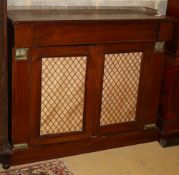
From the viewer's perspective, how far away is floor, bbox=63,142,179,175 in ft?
7.88

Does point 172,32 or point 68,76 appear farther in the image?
point 172,32

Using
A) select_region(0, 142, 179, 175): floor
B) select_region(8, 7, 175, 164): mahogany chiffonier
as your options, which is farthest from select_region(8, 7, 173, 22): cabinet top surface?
select_region(0, 142, 179, 175): floor

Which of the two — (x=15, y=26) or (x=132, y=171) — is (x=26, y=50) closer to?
(x=15, y=26)

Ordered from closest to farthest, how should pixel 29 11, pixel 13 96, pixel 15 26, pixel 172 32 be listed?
pixel 15 26 → pixel 13 96 → pixel 29 11 → pixel 172 32

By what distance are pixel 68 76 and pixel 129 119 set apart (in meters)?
0.56

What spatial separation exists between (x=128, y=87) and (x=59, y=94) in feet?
1.55

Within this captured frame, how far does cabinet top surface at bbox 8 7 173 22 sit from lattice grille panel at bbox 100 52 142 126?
232mm

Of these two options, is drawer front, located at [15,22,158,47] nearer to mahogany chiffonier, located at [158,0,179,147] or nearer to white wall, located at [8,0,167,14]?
mahogany chiffonier, located at [158,0,179,147]

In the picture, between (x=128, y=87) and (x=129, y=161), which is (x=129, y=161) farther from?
(x=128, y=87)

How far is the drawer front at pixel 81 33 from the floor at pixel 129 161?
75cm

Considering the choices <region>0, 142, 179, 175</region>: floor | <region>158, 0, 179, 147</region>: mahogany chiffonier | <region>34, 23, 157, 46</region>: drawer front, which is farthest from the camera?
<region>158, 0, 179, 147</region>: mahogany chiffonier

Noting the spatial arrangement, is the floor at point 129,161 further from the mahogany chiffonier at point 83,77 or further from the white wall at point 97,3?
the white wall at point 97,3

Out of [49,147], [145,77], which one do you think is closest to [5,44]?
[49,147]

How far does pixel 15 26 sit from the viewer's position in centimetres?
206
